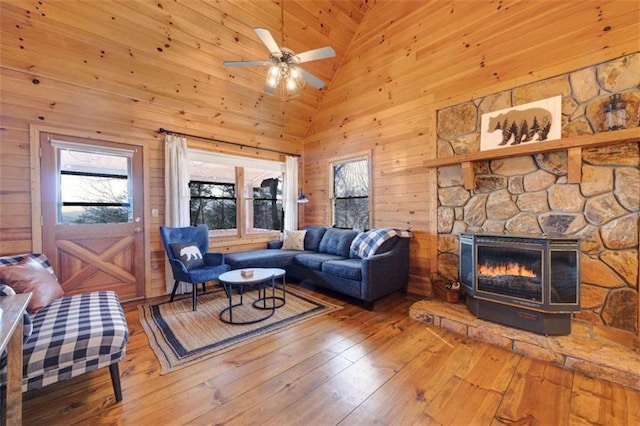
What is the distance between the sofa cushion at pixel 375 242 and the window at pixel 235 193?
203 centimetres

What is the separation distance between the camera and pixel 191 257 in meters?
3.49

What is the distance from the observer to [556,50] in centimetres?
262

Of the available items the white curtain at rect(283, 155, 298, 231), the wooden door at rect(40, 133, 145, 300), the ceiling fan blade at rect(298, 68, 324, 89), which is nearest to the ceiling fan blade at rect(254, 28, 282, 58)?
the ceiling fan blade at rect(298, 68, 324, 89)

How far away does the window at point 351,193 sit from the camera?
14.5 ft

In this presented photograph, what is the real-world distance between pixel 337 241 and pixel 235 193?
1978 millimetres

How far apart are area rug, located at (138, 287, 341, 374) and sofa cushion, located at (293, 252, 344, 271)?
0.43 m

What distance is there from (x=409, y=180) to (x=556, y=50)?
194 cm

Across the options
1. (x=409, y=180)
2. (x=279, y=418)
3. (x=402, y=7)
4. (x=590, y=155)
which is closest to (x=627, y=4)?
(x=590, y=155)

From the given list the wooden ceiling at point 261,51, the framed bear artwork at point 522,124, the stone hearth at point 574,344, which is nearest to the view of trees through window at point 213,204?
the wooden ceiling at point 261,51

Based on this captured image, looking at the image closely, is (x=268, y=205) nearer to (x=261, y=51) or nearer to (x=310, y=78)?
(x=261, y=51)

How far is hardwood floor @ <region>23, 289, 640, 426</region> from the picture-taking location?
1.55 metres

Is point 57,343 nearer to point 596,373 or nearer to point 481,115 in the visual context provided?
point 596,373

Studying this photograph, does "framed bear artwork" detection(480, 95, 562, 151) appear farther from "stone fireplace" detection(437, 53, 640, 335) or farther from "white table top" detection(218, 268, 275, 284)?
"white table top" detection(218, 268, 275, 284)

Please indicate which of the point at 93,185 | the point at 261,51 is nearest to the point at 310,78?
the point at 261,51
